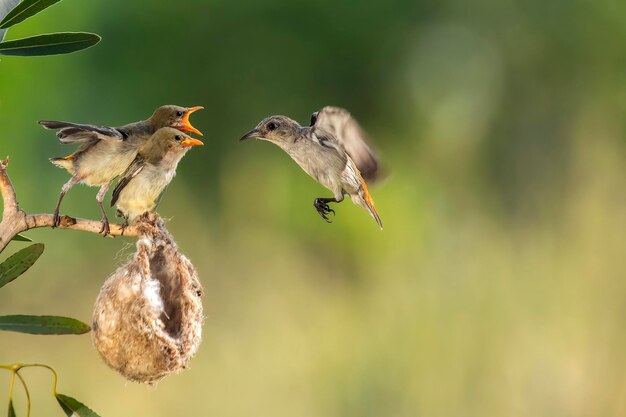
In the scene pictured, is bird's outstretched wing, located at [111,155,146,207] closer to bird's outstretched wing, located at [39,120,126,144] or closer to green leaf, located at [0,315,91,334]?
bird's outstretched wing, located at [39,120,126,144]

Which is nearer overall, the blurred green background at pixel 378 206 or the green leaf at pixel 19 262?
the green leaf at pixel 19 262

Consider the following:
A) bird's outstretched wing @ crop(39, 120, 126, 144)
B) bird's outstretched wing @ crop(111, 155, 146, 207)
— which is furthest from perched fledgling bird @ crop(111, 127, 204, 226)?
bird's outstretched wing @ crop(39, 120, 126, 144)

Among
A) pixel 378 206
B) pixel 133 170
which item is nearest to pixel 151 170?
pixel 133 170

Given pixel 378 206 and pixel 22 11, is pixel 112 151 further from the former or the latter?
pixel 378 206

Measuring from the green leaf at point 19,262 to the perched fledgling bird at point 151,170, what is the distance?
0.21 m

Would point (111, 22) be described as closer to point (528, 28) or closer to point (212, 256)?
point (212, 256)

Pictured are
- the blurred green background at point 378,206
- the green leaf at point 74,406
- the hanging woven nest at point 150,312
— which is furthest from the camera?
the blurred green background at point 378,206

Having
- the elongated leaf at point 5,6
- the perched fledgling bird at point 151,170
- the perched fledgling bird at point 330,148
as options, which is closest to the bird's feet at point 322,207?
the perched fledgling bird at point 330,148

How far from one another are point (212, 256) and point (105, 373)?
0.93 m

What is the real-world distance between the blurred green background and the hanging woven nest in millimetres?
3378

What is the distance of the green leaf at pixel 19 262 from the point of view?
0.99m

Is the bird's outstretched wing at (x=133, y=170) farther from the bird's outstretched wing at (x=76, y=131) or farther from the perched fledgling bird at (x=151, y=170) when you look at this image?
the bird's outstretched wing at (x=76, y=131)

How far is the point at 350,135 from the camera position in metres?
1.14

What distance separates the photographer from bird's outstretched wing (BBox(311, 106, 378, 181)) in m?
1.11
